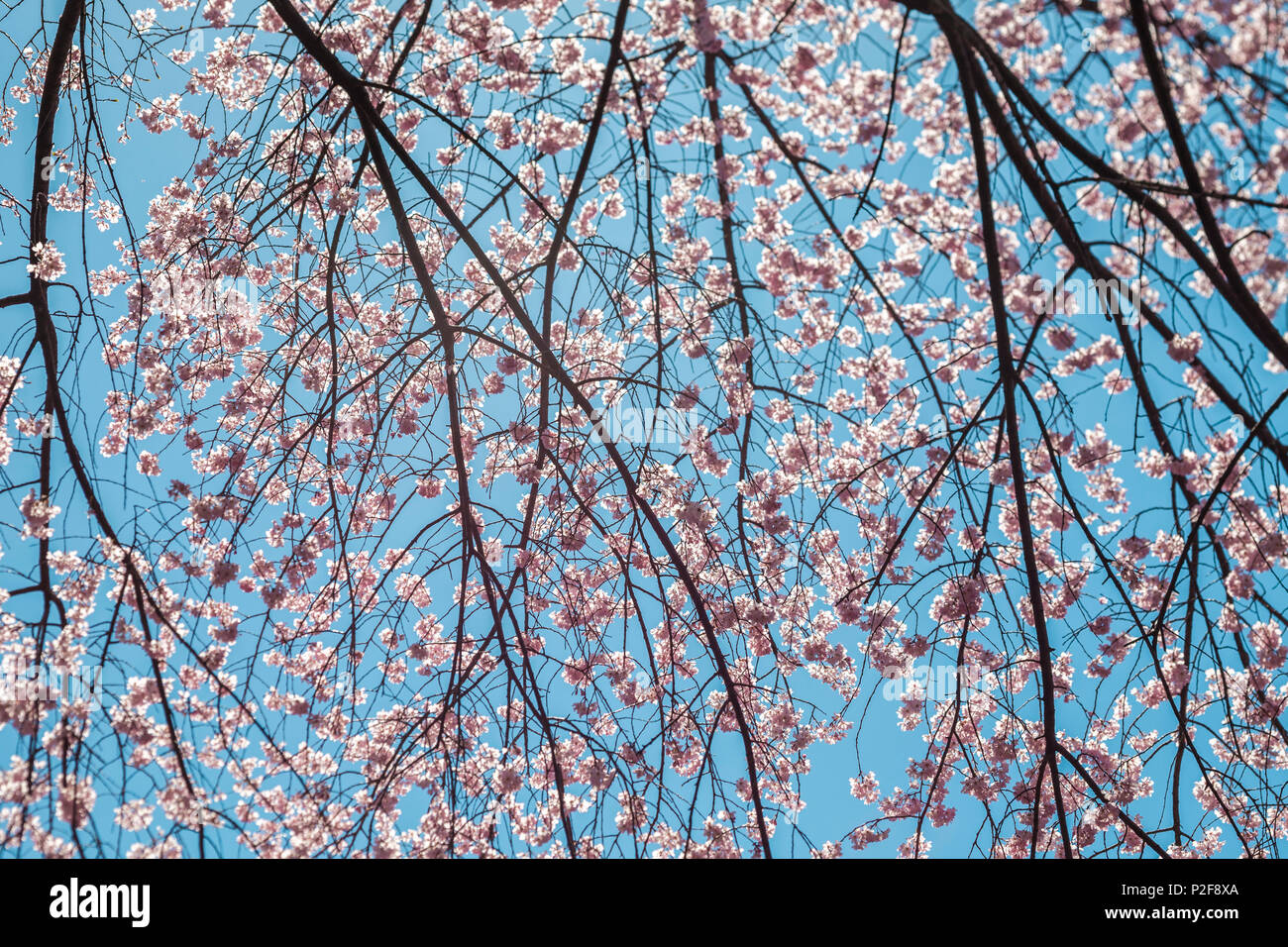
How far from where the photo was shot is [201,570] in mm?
4527

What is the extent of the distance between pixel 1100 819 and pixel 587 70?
5391 mm

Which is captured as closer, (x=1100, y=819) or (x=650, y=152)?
(x=650, y=152)

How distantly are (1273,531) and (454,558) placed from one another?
4384 millimetres

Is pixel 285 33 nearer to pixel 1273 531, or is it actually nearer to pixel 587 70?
pixel 587 70

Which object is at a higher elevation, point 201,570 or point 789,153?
point 789,153

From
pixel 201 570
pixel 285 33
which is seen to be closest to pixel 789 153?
pixel 285 33

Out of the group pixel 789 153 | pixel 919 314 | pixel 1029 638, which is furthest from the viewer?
pixel 919 314
